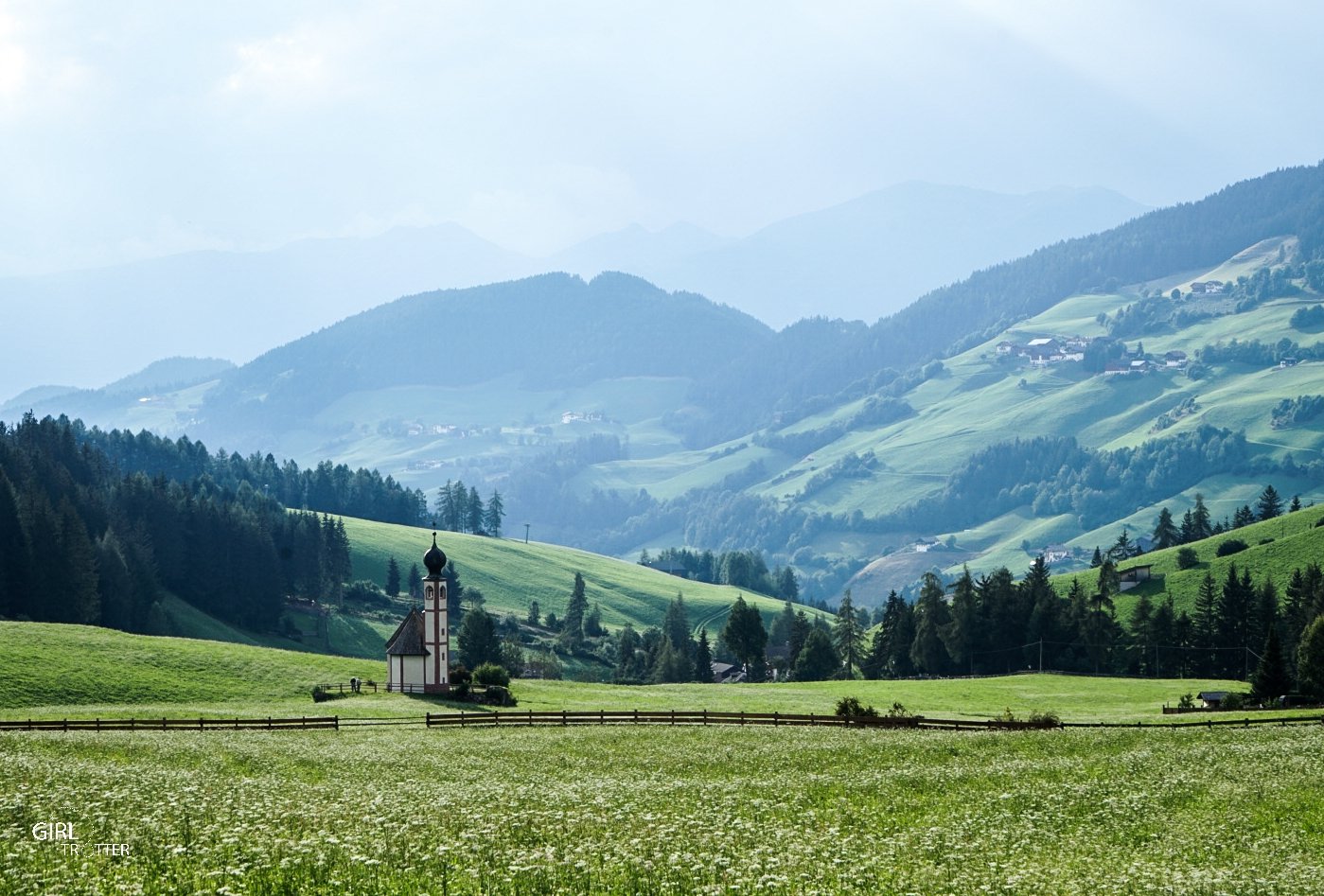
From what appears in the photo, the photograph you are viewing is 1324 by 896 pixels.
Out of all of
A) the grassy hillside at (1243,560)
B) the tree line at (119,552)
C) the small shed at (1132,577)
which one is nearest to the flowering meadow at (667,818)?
the tree line at (119,552)

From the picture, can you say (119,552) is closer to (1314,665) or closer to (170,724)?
(170,724)

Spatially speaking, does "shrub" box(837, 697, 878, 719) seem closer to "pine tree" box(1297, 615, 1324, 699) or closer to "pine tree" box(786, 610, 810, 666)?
"pine tree" box(1297, 615, 1324, 699)

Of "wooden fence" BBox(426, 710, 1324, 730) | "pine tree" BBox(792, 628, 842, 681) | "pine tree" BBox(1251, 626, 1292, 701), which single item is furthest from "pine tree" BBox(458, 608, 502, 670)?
"pine tree" BBox(1251, 626, 1292, 701)

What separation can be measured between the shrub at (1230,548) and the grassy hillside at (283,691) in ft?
226

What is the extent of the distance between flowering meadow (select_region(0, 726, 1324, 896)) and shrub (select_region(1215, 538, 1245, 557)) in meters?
135

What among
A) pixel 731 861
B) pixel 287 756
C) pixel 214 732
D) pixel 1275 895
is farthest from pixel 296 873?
pixel 214 732

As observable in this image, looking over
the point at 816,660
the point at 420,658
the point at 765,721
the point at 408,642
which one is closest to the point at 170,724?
the point at 765,721

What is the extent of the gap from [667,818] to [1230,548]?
16822cm

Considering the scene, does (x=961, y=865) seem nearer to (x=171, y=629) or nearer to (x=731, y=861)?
(x=731, y=861)

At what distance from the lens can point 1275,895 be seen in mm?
24406

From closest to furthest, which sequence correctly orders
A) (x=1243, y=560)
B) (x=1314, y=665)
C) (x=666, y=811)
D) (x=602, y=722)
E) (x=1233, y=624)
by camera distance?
1. (x=666, y=811)
2. (x=602, y=722)
3. (x=1314, y=665)
4. (x=1233, y=624)
5. (x=1243, y=560)

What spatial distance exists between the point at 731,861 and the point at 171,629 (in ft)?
496

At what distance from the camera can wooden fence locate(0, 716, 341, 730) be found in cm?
6538

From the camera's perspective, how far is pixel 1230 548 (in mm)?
181375
